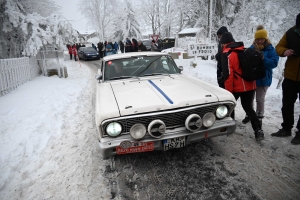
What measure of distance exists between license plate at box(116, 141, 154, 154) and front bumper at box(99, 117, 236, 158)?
0.05m

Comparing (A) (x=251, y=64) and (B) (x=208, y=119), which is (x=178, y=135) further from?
(A) (x=251, y=64)

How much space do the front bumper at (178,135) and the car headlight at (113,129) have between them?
7 cm

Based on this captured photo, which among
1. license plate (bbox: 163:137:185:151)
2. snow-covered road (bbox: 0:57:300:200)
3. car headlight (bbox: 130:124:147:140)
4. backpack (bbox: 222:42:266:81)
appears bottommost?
snow-covered road (bbox: 0:57:300:200)

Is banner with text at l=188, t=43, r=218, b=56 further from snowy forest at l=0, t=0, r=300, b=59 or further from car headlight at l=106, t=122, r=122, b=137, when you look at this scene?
car headlight at l=106, t=122, r=122, b=137

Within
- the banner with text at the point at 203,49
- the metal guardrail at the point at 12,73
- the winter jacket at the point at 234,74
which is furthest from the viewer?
the banner with text at the point at 203,49

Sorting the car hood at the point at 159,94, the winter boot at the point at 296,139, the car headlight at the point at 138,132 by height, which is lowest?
the winter boot at the point at 296,139

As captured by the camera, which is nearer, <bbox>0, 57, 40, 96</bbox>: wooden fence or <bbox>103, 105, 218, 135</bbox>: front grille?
<bbox>103, 105, 218, 135</bbox>: front grille

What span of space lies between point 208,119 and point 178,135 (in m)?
0.49

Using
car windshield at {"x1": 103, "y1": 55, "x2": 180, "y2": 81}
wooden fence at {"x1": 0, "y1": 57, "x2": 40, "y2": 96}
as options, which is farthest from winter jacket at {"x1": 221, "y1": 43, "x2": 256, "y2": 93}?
wooden fence at {"x1": 0, "y1": 57, "x2": 40, "y2": 96}

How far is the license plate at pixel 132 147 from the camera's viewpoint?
96.3 inches

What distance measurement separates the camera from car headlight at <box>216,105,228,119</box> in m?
2.81

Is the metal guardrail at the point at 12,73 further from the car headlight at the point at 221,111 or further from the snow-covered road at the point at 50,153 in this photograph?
the car headlight at the point at 221,111

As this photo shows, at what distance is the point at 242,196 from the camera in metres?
2.25

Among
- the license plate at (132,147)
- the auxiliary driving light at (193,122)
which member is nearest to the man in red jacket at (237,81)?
the auxiliary driving light at (193,122)
